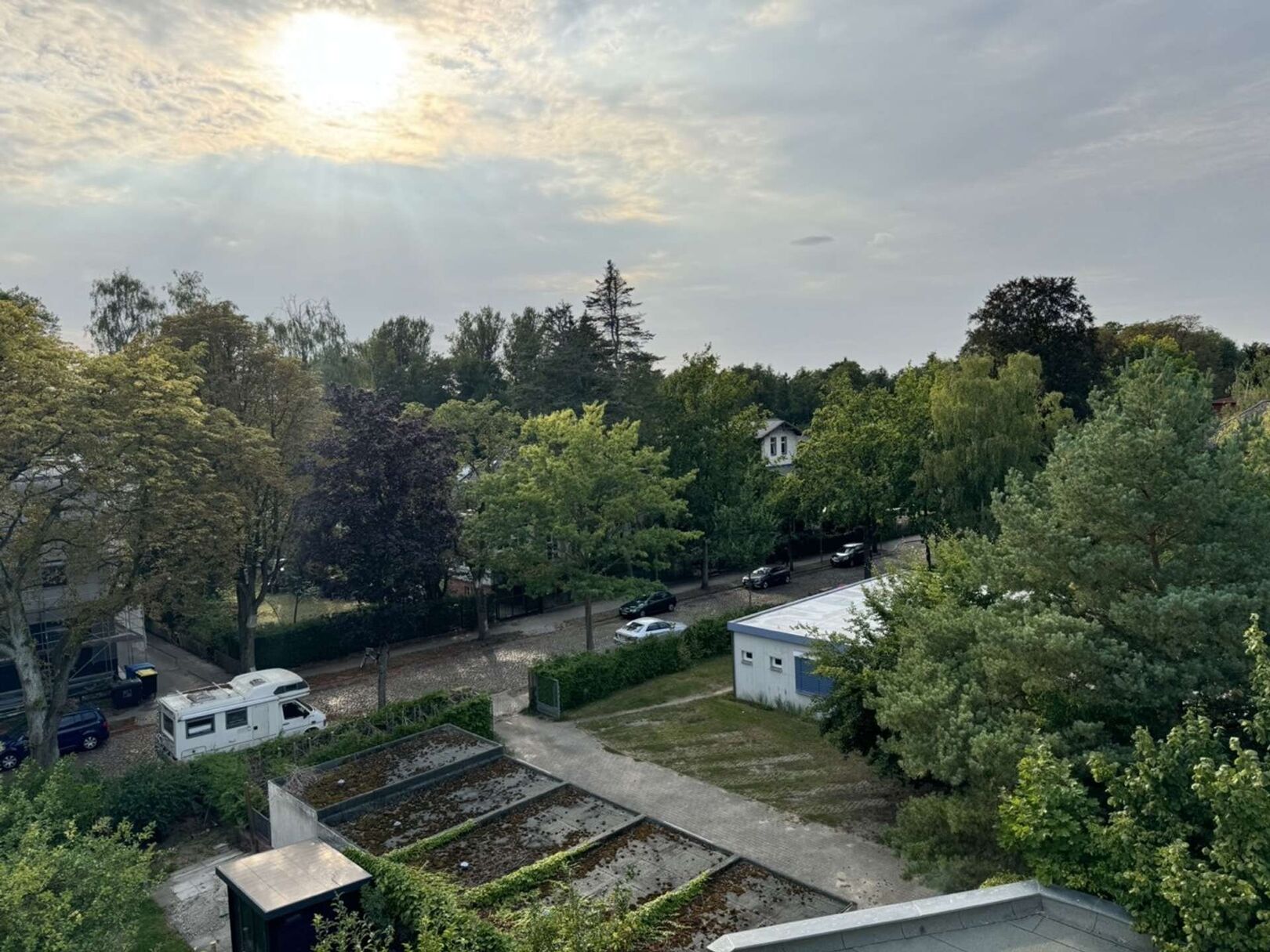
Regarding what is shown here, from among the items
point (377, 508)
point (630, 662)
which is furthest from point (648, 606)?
point (377, 508)

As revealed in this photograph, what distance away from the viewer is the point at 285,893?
12766 millimetres

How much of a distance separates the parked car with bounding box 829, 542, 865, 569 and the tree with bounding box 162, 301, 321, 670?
28.7 metres

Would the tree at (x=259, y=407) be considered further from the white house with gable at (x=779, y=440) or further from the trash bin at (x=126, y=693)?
the white house with gable at (x=779, y=440)

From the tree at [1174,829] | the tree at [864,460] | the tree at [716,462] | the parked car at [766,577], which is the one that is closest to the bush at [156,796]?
the tree at [1174,829]

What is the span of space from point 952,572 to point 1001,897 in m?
7.74

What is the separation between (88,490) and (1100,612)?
21565mm

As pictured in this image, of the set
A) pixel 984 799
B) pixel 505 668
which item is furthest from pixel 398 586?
pixel 984 799

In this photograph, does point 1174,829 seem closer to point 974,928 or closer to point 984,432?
point 974,928

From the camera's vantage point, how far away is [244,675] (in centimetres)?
2327

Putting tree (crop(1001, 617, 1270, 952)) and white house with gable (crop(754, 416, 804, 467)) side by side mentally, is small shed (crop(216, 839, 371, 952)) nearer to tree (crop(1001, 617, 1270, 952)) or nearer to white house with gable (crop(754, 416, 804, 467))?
tree (crop(1001, 617, 1270, 952))

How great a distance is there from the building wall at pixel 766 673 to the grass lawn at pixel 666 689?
1.45 meters

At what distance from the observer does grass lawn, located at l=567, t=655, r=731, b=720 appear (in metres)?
25.3

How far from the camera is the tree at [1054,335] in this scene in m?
45.3

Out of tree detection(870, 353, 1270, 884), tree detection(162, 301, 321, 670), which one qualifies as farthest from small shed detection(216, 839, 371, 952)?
tree detection(162, 301, 321, 670)
